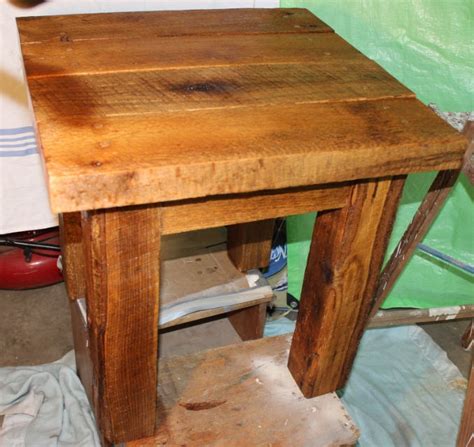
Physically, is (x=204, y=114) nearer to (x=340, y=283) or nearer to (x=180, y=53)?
(x=180, y=53)

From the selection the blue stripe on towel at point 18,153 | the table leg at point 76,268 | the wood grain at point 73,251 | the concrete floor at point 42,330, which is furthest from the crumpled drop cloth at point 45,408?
the blue stripe on towel at point 18,153

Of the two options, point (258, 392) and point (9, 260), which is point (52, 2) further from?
point (258, 392)

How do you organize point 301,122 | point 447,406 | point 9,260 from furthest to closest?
point 9,260 → point 447,406 → point 301,122

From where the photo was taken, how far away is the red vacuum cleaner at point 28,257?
2.43 metres

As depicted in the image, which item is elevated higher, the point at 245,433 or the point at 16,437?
the point at 245,433

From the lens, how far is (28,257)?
8.18ft

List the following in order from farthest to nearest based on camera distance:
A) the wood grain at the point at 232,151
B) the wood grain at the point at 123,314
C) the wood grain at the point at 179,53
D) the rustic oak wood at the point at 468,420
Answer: the rustic oak wood at the point at 468,420 → the wood grain at the point at 179,53 → the wood grain at the point at 123,314 → the wood grain at the point at 232,151

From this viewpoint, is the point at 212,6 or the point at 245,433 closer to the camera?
the point at 245,433

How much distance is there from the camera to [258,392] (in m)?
1.54

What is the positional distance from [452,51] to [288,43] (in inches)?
42.4

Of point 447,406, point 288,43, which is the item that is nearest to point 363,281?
point 288,43

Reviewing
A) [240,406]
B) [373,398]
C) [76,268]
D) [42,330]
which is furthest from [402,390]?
[42,330]

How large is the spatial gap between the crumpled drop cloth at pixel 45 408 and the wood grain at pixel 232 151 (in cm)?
134

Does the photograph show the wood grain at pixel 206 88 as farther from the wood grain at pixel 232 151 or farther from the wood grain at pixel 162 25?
the wood grain at pixel 162 25
